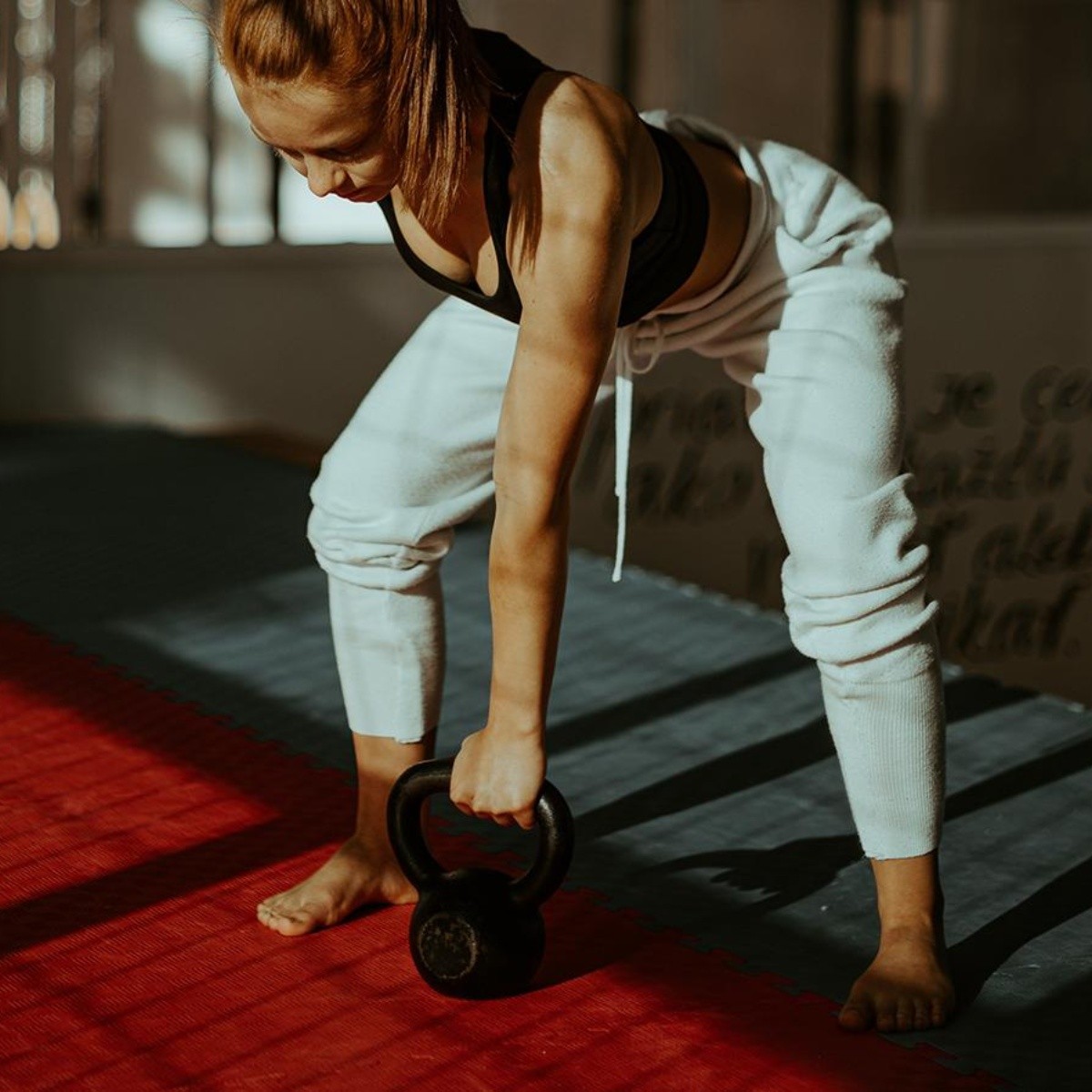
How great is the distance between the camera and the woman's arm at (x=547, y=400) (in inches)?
43.2

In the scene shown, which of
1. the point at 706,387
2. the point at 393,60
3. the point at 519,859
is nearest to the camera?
the point at 393,60

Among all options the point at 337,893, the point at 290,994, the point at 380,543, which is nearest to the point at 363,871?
the point at 337,893

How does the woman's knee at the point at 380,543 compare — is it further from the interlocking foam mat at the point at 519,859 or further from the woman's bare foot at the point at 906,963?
the woman's bare foot at the point at 906,963

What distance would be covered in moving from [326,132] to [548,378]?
215mm

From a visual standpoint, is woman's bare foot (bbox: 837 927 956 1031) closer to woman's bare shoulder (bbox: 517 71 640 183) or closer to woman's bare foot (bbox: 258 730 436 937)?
woman's bare foot (bbox: 258 730 436 937)

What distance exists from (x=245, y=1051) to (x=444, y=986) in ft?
0.51

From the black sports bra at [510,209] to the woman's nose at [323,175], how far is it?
0.10 meters

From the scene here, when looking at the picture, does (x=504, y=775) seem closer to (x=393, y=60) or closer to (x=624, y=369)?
(x=624, y=369)

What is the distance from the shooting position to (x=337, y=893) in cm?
139

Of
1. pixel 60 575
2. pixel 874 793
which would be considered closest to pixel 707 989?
pixel 874 793

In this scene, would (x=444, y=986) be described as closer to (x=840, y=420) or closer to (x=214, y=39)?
(x=840, y=420)

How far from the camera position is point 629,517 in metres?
4.30

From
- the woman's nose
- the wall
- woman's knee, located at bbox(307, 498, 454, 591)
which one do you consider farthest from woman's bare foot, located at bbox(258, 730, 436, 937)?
the wall

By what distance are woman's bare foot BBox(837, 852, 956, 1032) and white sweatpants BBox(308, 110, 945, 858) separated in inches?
1.2
